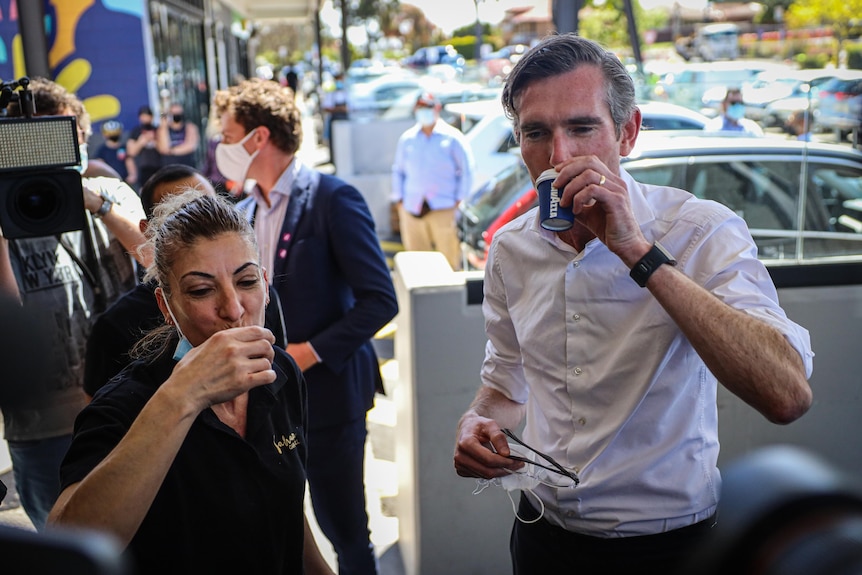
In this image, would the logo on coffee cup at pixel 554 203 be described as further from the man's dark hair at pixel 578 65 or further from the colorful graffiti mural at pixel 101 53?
the colorful graffiti mural at pixel 101 53

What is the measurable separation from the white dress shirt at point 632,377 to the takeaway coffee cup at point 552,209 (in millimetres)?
203

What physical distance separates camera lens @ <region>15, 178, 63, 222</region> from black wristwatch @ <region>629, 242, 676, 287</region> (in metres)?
1.89

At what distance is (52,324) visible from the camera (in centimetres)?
333

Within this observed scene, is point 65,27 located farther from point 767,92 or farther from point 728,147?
point 728,147

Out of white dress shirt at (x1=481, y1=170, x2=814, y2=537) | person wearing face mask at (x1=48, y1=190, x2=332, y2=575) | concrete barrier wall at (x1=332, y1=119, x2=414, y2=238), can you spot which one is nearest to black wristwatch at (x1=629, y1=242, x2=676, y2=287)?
white dress shirt at (x1=481, y1=170, x2=814, y2=537)

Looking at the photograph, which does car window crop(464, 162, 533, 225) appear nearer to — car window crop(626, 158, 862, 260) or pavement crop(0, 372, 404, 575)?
car window crop(626, 158, 862, 260)

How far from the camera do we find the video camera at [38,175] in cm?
257

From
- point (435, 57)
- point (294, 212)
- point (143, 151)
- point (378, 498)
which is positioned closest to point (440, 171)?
point (143, 151)

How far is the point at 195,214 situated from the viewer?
2.03 metres

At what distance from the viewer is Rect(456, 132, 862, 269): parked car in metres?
4.36

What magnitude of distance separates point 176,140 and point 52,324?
28.0 feet

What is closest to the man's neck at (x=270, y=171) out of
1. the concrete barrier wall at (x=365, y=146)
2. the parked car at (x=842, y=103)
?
the parked car at (x=842, y=103)

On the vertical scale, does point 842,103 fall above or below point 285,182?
above

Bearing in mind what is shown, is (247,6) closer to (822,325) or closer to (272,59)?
(822,325)
